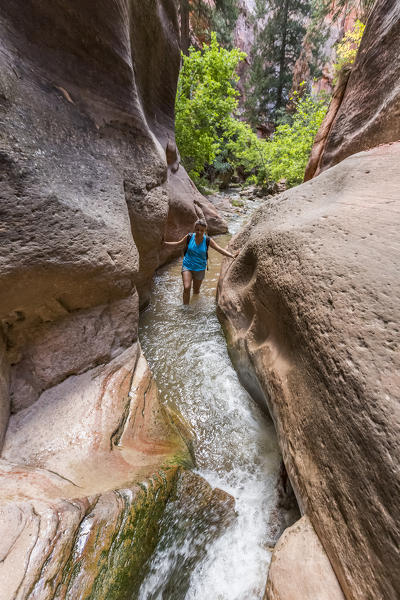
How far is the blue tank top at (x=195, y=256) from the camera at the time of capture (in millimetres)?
4566

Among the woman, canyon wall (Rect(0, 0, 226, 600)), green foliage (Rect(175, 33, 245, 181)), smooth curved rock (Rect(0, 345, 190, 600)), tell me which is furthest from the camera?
green foliage (Rect(175, 33, 245, 181))

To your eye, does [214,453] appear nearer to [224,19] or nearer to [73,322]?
[73,322]

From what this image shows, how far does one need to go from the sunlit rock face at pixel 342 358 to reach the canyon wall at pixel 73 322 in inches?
41.1

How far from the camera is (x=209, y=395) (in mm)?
2893

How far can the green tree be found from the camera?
21766 mm

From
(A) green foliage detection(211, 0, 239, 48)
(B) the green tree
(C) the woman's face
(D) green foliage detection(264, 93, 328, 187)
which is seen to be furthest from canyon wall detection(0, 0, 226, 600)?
(B) the green tree

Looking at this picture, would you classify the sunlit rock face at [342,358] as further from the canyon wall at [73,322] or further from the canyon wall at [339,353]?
the canyon wall at [73,322]

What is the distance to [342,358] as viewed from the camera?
1446mm

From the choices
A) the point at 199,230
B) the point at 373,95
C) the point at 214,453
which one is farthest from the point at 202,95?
the point at 214,453

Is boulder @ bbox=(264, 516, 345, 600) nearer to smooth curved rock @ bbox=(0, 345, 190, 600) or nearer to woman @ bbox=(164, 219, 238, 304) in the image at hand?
smooth curved rock @ bbox=(0, 345, 190, 600)

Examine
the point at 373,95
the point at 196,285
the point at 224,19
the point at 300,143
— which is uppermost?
the point at 224,19

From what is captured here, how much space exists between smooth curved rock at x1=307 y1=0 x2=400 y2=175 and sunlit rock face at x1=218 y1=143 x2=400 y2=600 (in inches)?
49.1

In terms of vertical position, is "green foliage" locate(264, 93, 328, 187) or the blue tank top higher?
"green foliage" locate(264, 93, 328, 187)

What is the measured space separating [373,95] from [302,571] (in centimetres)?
575
